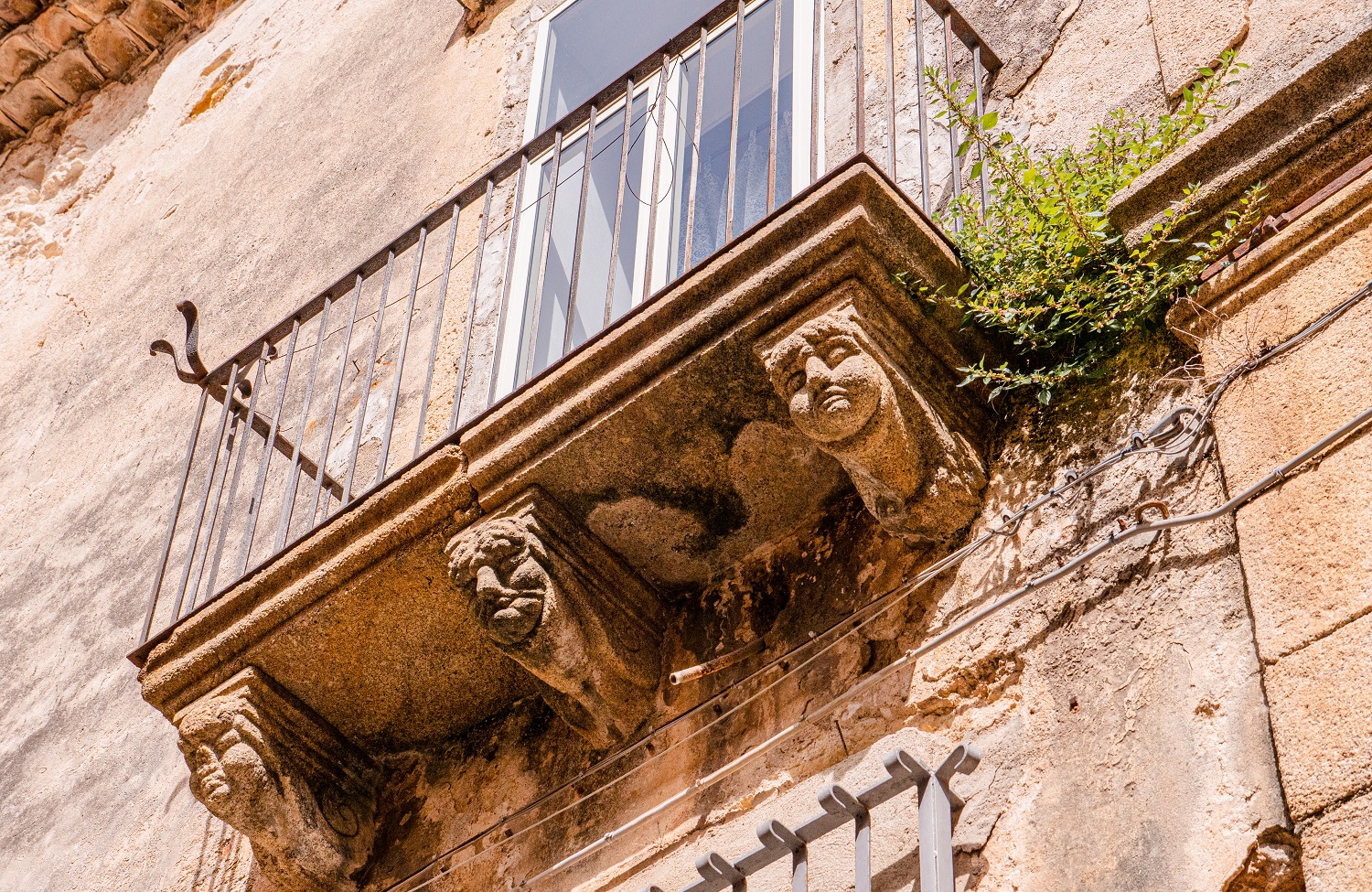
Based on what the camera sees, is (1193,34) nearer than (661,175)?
Yes

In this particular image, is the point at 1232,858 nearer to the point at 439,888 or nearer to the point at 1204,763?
the point at 1204,763

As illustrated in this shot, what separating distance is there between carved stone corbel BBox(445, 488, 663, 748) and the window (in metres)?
0.90

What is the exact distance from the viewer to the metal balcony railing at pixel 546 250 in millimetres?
4301

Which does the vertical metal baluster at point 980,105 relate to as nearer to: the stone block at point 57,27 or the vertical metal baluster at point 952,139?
the vertical metal baluster at point 952,139

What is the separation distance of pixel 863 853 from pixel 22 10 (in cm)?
768

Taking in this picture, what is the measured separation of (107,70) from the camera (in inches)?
348

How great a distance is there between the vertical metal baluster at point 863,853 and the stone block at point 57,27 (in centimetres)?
738

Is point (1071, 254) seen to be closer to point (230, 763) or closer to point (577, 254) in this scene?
point (577, 254)

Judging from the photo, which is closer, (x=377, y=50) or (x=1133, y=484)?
(x=1133, y=484)

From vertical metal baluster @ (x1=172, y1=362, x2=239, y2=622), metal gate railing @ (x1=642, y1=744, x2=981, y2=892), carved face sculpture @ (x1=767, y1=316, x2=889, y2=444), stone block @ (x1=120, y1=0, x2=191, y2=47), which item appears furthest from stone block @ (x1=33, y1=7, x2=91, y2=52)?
metal gate railing @ (x1=642, y1=744, x2=981, y2=892)

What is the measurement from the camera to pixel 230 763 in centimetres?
403

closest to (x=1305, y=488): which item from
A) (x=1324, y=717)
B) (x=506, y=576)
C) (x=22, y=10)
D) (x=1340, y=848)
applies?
(x=1324, y=717)

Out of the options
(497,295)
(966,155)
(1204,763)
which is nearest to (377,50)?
(497,295)

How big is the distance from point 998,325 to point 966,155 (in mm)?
803
